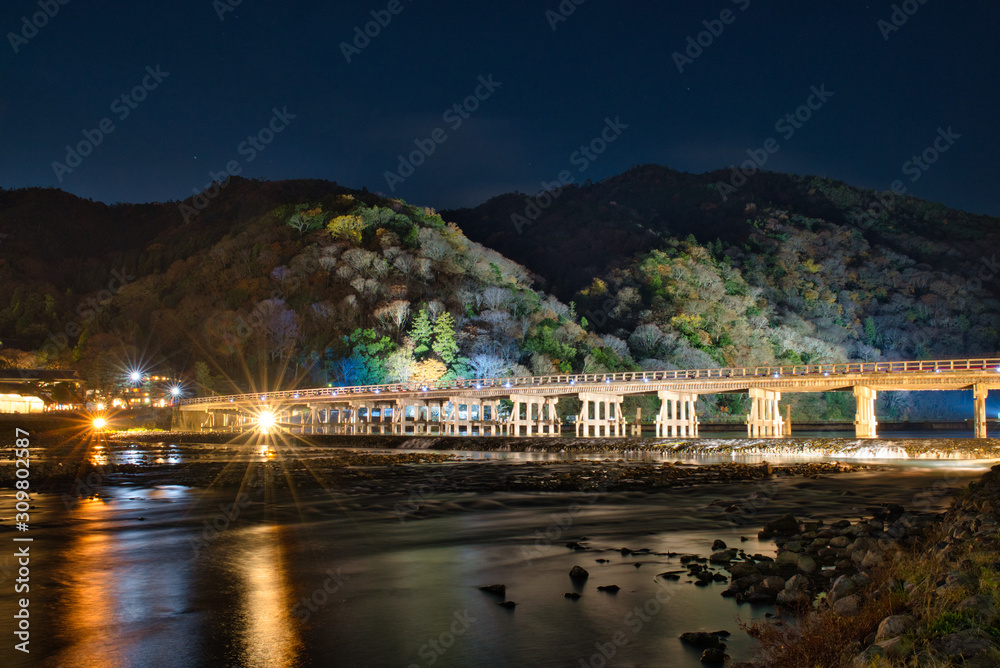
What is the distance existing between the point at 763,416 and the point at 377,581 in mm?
39485

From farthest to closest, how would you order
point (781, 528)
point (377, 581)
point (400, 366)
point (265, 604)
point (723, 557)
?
point (400, 366), point (781, 528), point (723, 557), point (377, 581), point (265, 604)

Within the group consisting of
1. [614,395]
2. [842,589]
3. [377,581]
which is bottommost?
[377,581]

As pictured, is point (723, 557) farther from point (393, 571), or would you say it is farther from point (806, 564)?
point (393, 571)

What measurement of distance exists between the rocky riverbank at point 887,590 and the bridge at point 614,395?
98.8 feet

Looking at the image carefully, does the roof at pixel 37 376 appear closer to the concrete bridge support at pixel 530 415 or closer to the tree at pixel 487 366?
the tree at pixel 487 366

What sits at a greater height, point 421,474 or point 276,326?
point 276,326

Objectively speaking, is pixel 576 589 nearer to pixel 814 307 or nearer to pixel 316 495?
pixel 316 495

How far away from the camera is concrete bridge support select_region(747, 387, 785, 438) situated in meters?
46.3

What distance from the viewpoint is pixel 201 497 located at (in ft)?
79.1

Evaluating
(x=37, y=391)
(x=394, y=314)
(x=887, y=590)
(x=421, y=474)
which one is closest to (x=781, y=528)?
(x=887, y=590)

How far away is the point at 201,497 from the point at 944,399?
95.7 metres

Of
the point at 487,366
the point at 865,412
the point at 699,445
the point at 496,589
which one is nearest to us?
the point at 496,589

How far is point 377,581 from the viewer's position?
12.7 metres

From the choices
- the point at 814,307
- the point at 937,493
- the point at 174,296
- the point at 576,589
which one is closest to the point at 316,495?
the point at 576,589
